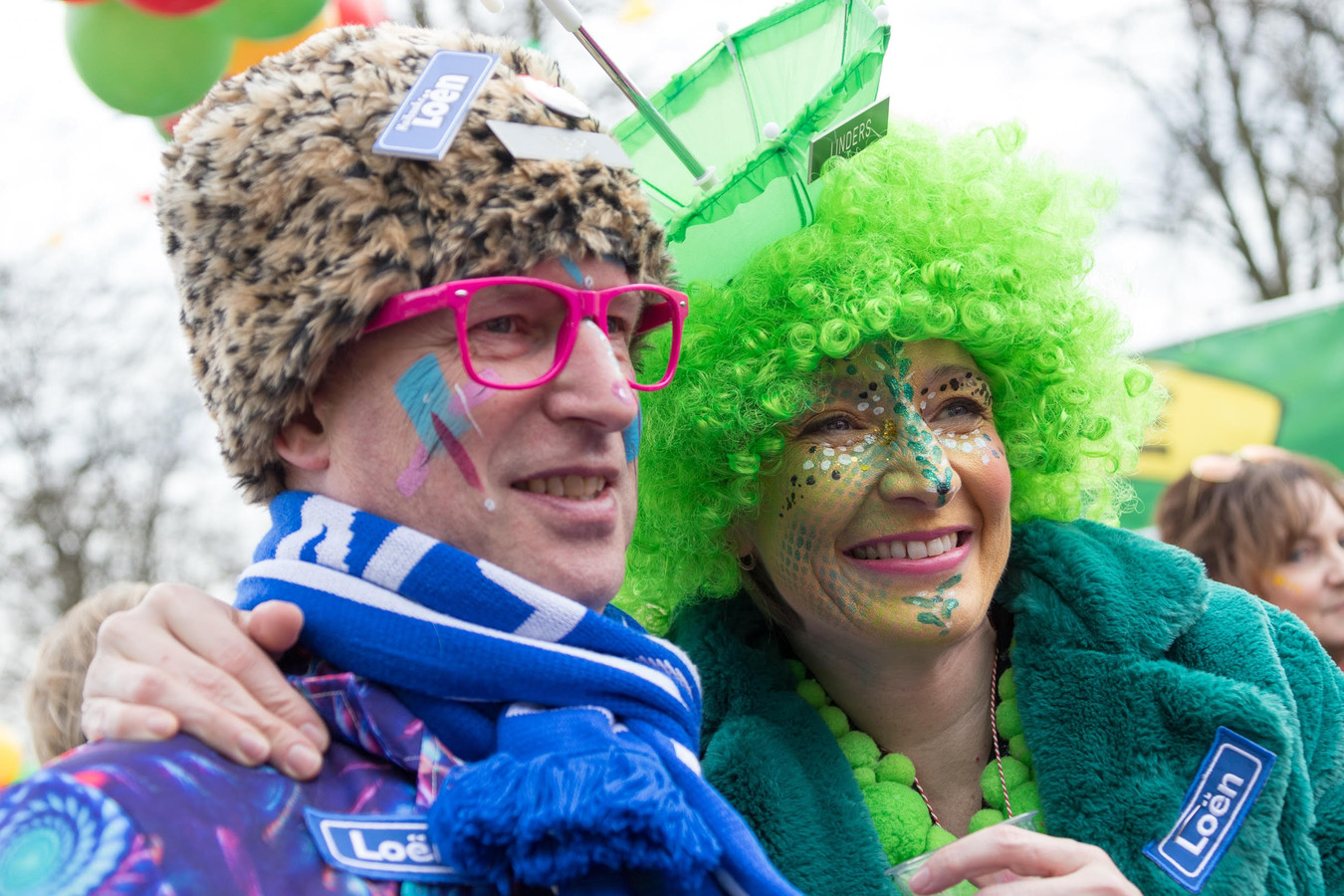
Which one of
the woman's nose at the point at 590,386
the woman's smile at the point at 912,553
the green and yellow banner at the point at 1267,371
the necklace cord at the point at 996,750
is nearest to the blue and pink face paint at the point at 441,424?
the woman's nose at the point at 590,386

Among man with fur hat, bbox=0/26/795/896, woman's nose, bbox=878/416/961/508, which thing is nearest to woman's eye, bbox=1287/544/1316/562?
woman's nose, bbox=878/416/961/508

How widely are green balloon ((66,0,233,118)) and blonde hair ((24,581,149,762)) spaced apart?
4.27ft

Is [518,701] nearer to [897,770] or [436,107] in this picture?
[436,107]

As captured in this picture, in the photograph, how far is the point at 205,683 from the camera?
1.38m

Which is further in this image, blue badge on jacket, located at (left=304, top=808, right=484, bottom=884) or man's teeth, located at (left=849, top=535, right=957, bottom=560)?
man's teeth, located at (left=849, top=535, right=957, bottom=560)

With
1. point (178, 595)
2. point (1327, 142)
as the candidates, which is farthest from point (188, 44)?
point (1327, 142)

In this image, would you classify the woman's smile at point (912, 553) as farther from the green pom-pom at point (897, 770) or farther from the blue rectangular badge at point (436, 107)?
the blue rectangular badge at point (436, 107)

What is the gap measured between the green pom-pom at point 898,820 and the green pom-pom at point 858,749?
0.07 metres

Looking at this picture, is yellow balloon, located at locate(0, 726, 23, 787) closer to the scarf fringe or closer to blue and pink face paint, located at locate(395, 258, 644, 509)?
blue and pink face paint, located at locate(395, 258, 644, 509)

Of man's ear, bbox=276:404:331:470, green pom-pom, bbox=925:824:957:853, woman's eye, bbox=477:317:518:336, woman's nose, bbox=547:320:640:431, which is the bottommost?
green pom-pom, bbox=925:824:957:853

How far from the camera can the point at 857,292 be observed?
222 centimetres

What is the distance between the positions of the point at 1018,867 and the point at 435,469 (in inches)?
42.3

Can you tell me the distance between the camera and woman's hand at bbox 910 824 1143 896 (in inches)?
70.1

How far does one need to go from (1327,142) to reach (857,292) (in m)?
11.3
